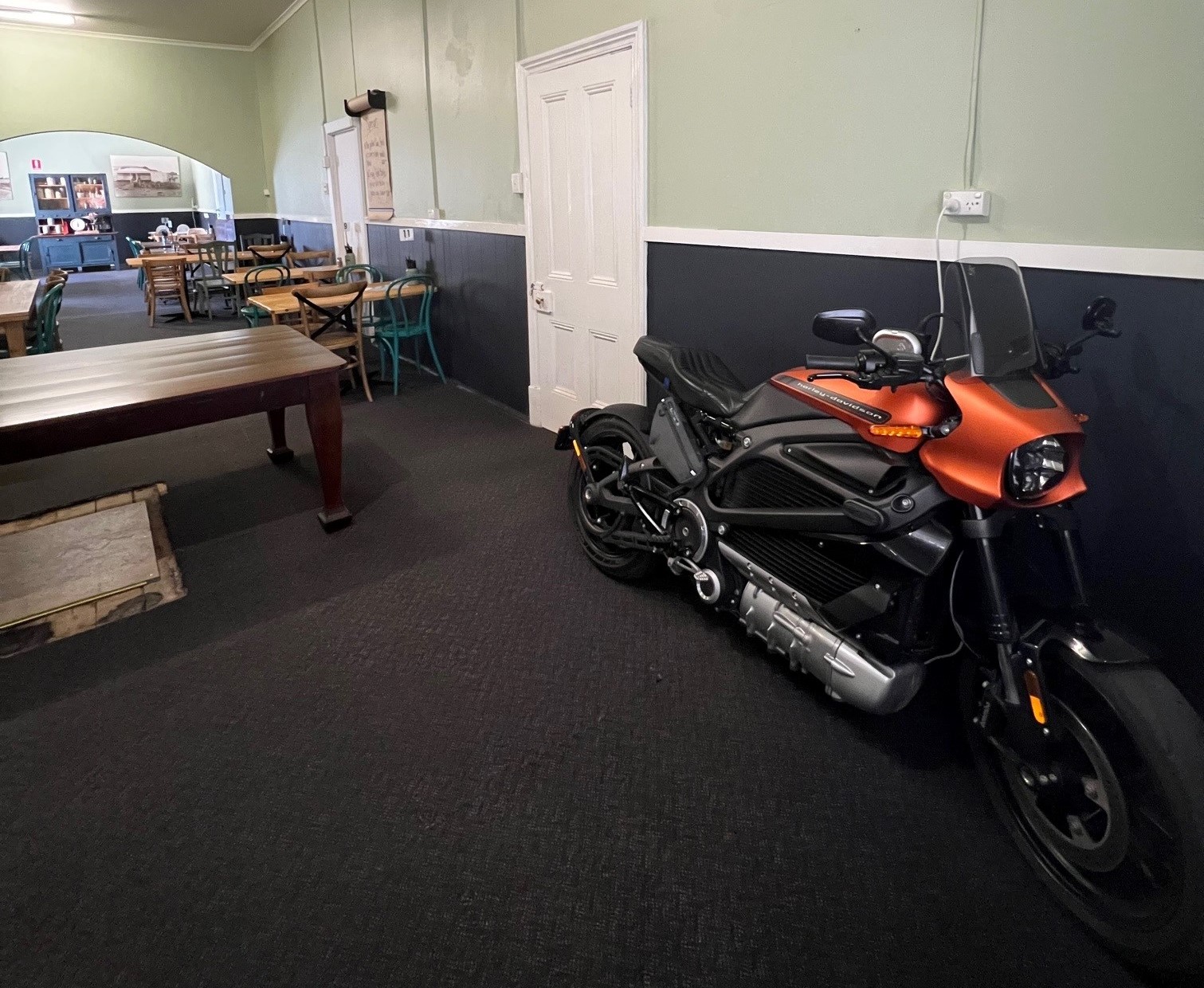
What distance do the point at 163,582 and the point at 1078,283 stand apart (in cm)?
330

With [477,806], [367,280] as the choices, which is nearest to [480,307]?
[367,280]

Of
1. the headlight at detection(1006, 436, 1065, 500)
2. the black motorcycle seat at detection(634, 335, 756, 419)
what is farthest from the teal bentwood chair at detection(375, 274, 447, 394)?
the headlight at detection(1006, 436, 1065, 500)

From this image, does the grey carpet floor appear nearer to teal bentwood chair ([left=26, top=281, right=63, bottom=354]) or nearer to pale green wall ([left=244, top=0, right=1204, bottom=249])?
pale green wall ([left=244, top=0, right=1204, bottom=249])

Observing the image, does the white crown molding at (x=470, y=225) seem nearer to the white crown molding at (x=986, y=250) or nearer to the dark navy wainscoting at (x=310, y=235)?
the white crown molding at (x=986, y=250)

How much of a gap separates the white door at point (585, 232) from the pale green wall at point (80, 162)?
10.8 metres

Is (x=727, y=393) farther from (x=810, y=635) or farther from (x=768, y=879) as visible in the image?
(x=768, y=879)

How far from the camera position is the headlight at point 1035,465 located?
1576mm

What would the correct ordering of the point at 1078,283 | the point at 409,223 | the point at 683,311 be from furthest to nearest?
the point at 409,223
the point at 683,311
the point at 1078,283

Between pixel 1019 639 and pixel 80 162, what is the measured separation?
16.0 meters

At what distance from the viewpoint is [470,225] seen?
5.09 m

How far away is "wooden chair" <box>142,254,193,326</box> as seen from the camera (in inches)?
326

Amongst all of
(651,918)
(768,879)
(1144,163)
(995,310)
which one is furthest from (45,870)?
(1144,163)

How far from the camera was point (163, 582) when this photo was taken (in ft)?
9.73

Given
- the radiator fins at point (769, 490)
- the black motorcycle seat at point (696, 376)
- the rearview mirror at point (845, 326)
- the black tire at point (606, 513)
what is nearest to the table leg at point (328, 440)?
the black tire at point (606, 513)
